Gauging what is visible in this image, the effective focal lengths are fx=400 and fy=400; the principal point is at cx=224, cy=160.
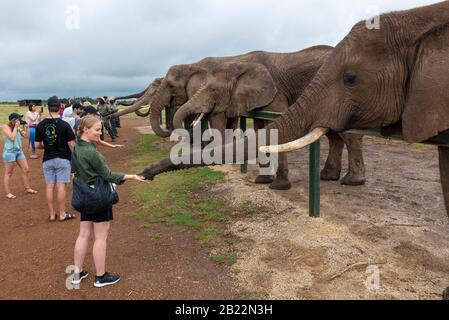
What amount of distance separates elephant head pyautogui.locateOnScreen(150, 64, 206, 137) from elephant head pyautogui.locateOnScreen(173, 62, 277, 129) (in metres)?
2.84

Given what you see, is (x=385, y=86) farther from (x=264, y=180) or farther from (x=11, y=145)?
(x=11, y=145)

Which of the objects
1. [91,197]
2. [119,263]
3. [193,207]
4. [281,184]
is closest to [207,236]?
[119,263]

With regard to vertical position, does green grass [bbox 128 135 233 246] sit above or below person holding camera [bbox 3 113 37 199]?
below

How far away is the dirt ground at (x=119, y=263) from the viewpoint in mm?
3863

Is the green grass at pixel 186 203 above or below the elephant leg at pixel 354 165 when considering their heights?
below

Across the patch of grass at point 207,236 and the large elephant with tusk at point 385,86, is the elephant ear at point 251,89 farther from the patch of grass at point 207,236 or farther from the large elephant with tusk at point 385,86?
the large elephant with tusk at point 385,86

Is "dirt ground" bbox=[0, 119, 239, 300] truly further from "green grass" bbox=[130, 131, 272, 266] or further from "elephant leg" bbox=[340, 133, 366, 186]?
"elephant leg" bbox=[340, 133, 366, 186]

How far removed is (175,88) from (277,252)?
8404 mm

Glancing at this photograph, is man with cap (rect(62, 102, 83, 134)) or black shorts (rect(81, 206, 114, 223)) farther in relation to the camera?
man with cap (rect(62, 102, 83, 134))

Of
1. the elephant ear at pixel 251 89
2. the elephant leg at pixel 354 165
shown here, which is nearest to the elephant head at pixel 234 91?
the elephant ear at pixel 251 89

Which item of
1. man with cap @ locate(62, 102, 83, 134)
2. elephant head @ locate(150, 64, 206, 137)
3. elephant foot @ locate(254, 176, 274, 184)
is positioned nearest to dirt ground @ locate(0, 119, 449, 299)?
elephant foot @ locate(254, 176, 274, 184)

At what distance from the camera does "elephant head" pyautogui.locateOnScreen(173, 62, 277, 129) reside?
26.6ft

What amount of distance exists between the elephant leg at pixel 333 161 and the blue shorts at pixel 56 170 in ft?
16.2
